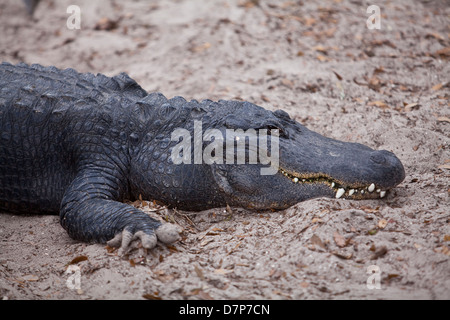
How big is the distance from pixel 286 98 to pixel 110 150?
8.57 ft

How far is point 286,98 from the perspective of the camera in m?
6.16

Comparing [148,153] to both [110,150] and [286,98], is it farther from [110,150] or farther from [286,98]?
[286,98]

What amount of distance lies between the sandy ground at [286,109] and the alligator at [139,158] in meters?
0.17

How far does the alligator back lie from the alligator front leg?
336mm

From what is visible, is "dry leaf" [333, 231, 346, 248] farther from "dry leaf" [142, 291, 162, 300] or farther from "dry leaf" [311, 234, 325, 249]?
"dry leaf" [142, 291, 162, 300]

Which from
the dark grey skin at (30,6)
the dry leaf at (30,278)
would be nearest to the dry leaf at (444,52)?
the dry leaf at (30,278)

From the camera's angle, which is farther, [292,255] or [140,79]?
[140,79]

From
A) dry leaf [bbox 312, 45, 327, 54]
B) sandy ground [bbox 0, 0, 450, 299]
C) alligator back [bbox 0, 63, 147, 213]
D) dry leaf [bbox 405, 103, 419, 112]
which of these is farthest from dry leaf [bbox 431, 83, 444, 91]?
alligator back [bbox 0, 63, 147, 213]

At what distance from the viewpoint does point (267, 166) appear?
417 centimetres

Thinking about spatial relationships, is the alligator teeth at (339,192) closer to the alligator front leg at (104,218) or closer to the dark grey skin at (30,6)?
the alligator front leg at (104,218)

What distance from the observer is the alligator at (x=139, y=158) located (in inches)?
161

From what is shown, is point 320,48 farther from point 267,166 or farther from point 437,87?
point 267,166

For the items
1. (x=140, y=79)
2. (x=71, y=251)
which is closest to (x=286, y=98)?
(x=140, y=79)
